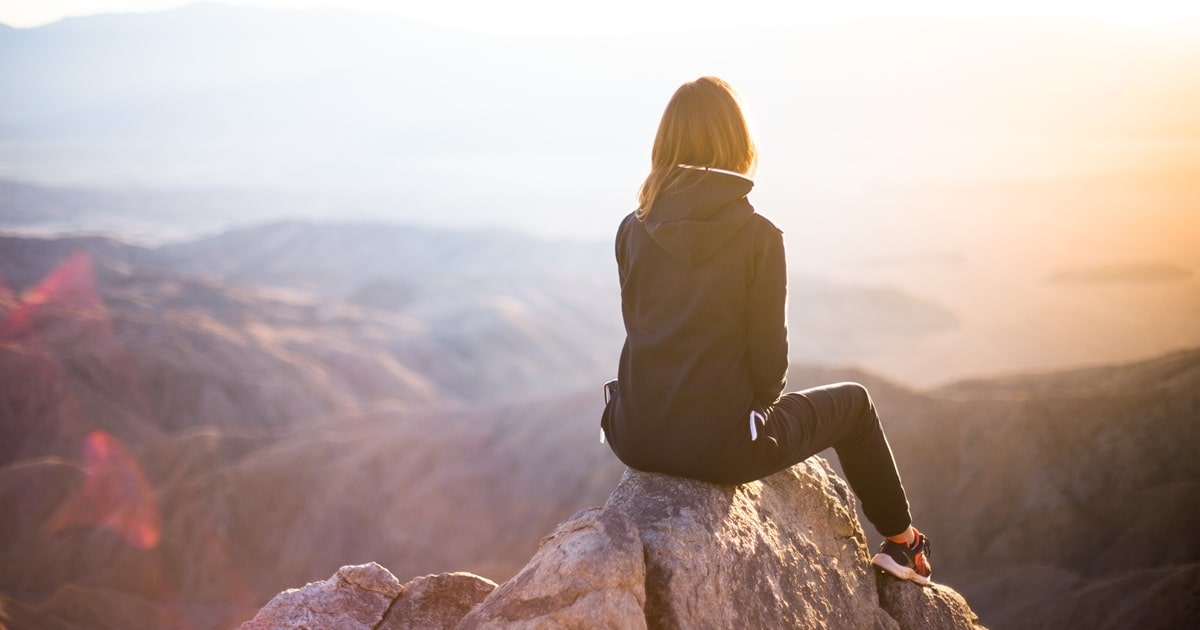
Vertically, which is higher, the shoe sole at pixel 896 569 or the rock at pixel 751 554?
the rock at pixel 751 554

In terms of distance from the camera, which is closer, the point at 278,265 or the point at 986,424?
the point at 986,424

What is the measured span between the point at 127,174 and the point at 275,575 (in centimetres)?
13613

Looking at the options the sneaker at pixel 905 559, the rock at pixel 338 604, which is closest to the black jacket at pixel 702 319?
the sneaker at pixel 905 559

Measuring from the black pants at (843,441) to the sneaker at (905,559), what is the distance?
0.18 m

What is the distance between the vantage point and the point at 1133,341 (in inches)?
2547

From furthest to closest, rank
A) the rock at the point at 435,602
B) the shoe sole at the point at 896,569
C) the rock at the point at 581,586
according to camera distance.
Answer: the rock at the point at 435,602 < the shoe sole at the point at 896,569 < the rock at the point at 581,586

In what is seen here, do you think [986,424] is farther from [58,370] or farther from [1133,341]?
[1133,341]

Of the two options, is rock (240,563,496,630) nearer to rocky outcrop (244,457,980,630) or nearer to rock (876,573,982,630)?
rocky outcrop (244,457,980,630)

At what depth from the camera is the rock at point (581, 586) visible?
3385mm

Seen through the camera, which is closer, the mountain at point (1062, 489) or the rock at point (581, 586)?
the rock at point (581, 586)

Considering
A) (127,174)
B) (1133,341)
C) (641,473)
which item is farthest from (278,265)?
(641,473)

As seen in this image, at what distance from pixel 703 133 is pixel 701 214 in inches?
13.4

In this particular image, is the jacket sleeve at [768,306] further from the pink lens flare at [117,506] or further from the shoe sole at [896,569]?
the pink lens flare at [117,506]

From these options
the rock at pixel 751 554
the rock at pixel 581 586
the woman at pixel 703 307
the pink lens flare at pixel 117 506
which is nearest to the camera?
the rock at pixel 581 586
